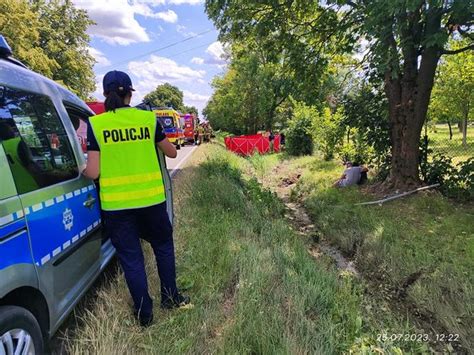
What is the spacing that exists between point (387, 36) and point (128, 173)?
5.08 meters

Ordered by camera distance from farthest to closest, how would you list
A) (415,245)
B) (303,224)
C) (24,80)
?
1. (303,224)
2. (415,245)
3. (24,80)

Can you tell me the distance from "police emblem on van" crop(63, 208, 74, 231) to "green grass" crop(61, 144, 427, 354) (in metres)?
0.73

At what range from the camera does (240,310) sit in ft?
9.91

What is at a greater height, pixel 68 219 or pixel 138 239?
pixel 68 219

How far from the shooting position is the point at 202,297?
3355mm

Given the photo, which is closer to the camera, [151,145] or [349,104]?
[151,145]

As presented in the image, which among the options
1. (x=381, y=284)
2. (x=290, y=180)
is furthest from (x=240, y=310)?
(x=290, y=180)

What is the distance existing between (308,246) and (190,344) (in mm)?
4183

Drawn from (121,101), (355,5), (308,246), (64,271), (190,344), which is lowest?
(308,246)

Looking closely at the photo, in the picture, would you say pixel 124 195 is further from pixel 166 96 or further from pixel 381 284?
pixel 166 96

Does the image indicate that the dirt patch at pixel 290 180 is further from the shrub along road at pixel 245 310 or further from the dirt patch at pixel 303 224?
the shrub along road at pixel 245 310

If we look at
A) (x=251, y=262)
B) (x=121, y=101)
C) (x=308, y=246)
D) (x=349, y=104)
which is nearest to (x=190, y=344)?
(x=251, y=262)

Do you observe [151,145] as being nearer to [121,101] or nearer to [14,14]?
[121,101]

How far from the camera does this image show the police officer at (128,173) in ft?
9.00
